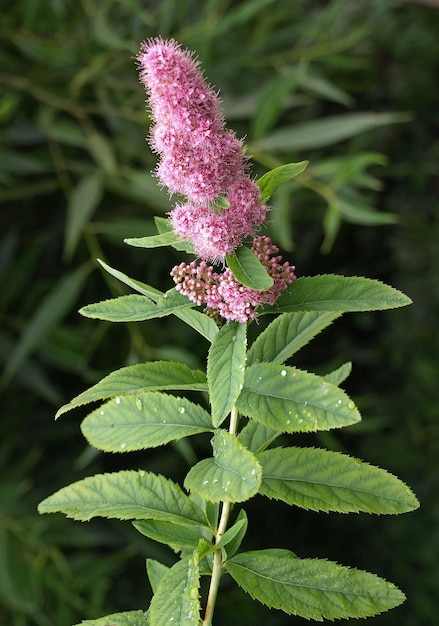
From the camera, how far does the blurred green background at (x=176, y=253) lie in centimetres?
117

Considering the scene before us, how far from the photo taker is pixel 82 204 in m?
1.16

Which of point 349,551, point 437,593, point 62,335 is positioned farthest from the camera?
point 349,551

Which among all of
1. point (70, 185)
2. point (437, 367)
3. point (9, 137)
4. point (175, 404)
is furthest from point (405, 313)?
point (175, 404)

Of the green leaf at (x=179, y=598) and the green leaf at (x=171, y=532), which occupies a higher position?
the green leaf at (x=171, y=532)

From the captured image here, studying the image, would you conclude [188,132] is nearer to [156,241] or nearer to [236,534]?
[156,241]

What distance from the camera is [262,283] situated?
0.35m

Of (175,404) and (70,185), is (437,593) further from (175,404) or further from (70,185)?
(175,404)

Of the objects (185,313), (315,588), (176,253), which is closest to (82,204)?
(176,253)

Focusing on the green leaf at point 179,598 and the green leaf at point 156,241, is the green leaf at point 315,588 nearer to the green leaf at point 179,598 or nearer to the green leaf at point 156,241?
the green leaf at point 179,598

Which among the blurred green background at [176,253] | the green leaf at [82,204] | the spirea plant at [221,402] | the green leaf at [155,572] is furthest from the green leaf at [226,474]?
the green leaf at [82,204]

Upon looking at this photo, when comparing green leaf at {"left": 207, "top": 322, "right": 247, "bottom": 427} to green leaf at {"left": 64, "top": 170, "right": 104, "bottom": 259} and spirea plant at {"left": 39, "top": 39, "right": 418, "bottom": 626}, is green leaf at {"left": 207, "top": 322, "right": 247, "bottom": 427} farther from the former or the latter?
green leaf at {"left": 64, "top": 170, "right": 104, "bottom": 259}

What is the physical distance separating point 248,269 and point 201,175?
0.05 meters

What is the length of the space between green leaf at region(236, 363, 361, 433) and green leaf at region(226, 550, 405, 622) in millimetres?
78

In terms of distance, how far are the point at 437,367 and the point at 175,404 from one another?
133 centimetres
